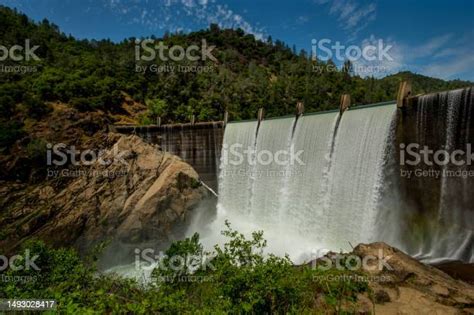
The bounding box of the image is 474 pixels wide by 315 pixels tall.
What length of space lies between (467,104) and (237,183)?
14.9 meters

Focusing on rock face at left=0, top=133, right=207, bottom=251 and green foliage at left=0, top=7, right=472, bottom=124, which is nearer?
rock face at left=0, top=133, right=207, bottom=251

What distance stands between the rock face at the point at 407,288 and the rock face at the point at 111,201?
14470mm

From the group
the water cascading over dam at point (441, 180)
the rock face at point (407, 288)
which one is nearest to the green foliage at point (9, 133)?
the rock face at point (407, 288)

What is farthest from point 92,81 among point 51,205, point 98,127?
point 51,205

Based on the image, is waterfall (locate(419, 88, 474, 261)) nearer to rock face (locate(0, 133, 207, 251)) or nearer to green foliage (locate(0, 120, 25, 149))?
rock face (locate(0, 133, 207, 251))

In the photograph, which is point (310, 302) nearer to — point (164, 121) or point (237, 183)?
point (237, 183)

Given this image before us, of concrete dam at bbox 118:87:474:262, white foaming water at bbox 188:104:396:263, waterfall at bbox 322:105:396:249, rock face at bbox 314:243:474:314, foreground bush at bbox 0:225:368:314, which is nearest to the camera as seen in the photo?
foreground bush at bbox 0:225:368:314

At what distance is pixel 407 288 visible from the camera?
24.9 ft

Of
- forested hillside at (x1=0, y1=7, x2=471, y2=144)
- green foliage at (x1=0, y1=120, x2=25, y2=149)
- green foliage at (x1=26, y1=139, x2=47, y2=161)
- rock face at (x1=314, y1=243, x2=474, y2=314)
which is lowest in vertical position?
rock face at (x1=314, y1=243, x2=474, y2=314)

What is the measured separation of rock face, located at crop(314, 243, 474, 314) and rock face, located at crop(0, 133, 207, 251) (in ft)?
47.5

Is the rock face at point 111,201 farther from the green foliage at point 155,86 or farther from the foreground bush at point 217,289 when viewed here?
the foreground bush at point 217,289

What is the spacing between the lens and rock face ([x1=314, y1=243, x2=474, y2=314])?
6.64 m

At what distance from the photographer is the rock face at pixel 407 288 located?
21.8 feet

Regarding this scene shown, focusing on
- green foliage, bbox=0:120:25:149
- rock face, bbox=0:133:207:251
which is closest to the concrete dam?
rock face, bbox=0:133:207:251
